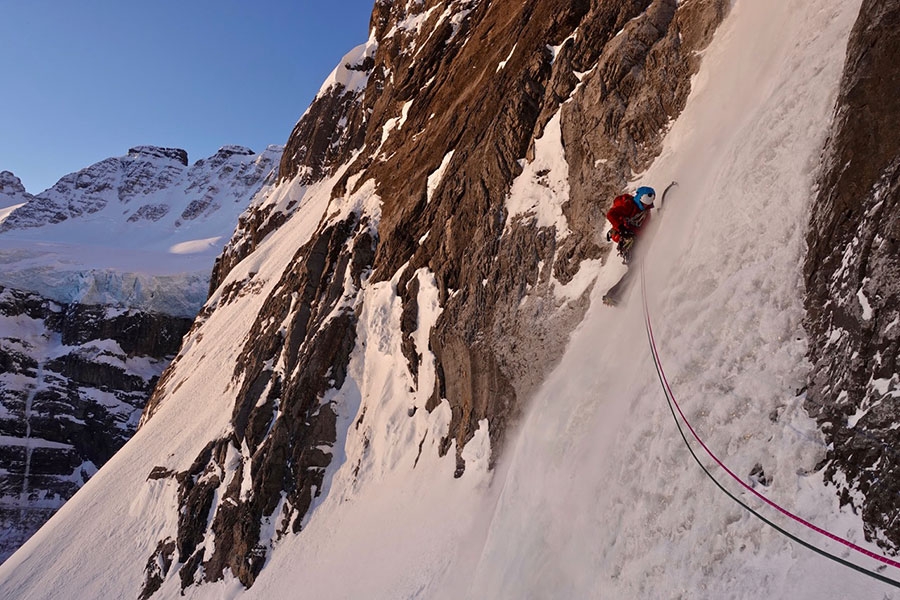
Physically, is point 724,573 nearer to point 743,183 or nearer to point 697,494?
point 697,494

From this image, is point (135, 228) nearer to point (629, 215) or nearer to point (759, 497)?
point (629, 215)

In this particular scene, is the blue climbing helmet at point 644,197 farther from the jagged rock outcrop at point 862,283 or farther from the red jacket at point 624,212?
the jagged rock outcrop at point 862,283

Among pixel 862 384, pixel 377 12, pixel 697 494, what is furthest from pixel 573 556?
pixel 377 12

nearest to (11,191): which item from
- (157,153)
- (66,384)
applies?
(157,153)

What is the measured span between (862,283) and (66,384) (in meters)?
107

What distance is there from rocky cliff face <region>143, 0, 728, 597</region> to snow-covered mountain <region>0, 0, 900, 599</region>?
3.6 inches

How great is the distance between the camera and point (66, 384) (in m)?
90.1

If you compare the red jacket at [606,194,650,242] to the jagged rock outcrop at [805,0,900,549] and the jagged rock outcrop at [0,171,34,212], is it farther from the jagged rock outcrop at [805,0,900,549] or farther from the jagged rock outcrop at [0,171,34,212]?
the jagged rock outcrop at [0,171,34,212]

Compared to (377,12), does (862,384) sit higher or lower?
lower

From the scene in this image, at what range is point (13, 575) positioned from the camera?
29.8 metres

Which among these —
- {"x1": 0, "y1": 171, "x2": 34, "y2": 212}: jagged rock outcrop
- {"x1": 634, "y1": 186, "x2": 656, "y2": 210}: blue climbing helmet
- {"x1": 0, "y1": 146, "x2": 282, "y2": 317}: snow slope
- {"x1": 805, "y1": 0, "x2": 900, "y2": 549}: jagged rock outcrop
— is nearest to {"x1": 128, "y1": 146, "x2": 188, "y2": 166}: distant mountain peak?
{"x1": 0, "y1": 146, "x2": 282, "y2": 317}: snow slope

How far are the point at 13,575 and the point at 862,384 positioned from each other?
3871 centimetres

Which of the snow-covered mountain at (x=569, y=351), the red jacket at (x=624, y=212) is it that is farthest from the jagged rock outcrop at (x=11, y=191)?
the red jacket at (x=624, y=212)

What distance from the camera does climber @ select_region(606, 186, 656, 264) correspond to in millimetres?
10773
